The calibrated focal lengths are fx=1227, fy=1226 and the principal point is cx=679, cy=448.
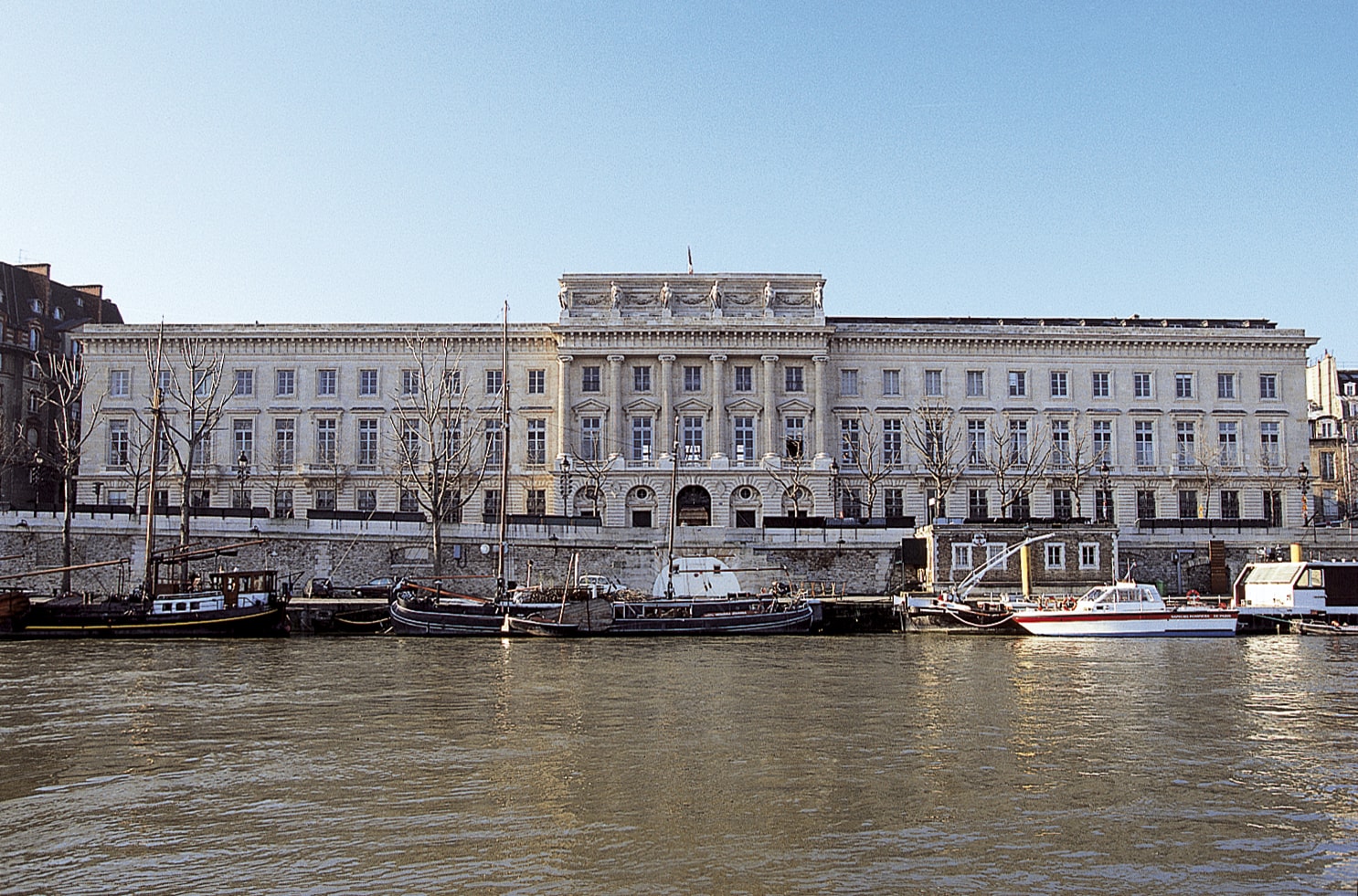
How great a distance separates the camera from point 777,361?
76.3 m

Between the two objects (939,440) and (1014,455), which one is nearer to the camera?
(939,440)

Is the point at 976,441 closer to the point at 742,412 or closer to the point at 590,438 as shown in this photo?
the point at 742,412

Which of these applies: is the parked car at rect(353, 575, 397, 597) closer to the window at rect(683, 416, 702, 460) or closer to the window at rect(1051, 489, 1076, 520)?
the window at rect(683, 416, 702, 460)

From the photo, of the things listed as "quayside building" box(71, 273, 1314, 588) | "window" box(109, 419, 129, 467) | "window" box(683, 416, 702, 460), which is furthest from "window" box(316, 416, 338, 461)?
"window" box(683, 416, 702, 460)

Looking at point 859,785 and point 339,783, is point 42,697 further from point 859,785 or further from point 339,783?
point 859,785

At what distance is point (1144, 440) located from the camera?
7806 centimetres

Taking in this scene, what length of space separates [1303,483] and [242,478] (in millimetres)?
65489

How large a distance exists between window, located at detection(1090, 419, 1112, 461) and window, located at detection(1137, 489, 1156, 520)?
3.17 m

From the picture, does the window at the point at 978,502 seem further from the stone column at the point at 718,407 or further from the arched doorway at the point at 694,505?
the arched doorway at the point at 694,505

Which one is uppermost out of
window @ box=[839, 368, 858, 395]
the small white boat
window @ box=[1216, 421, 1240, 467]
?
window @ box=[839, 368, 858, 395]

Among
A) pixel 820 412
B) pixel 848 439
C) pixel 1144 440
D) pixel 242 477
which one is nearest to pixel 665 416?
pixel 820 412

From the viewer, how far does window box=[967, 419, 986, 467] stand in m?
77.4

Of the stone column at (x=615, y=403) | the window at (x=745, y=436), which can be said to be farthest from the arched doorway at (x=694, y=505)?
the stone column at (x=615, y=403)

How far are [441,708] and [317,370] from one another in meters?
55.6
